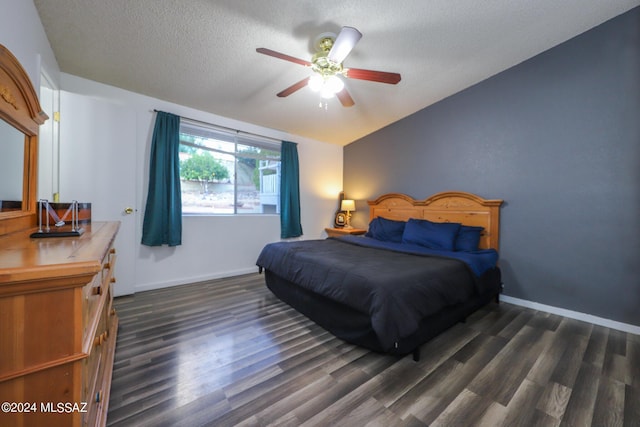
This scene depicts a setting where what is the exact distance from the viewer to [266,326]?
7.38 ft

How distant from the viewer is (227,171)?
3826 millimetres

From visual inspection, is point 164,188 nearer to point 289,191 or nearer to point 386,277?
point 289,191

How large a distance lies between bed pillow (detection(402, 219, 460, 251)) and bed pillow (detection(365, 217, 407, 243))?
20cm

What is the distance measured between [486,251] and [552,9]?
2.36m

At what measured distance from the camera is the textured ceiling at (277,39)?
1998 millimetres

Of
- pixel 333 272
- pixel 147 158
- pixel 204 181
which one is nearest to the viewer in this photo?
pixel 333 272

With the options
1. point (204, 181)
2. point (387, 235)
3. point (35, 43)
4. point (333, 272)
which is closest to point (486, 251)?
point (387, 235)

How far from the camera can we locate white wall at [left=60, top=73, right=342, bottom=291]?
118 inches

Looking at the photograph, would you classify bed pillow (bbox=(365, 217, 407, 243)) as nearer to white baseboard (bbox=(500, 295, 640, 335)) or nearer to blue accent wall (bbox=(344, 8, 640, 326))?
blue accent wall (bbox=(344, 8, 640, 326))

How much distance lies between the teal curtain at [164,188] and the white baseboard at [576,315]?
418 centimetres

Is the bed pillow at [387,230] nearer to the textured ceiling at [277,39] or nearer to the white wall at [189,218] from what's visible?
the white wall at [189,218]

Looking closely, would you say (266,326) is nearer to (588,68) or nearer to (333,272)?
(333,272)

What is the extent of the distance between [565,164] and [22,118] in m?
4.40

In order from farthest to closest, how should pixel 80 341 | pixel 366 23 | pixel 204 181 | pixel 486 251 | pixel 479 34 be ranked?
1. pixel 204 181
2. pixel 486 251
3. pixel 479 34
4. pixel 366 23
5. pixel 80 341
